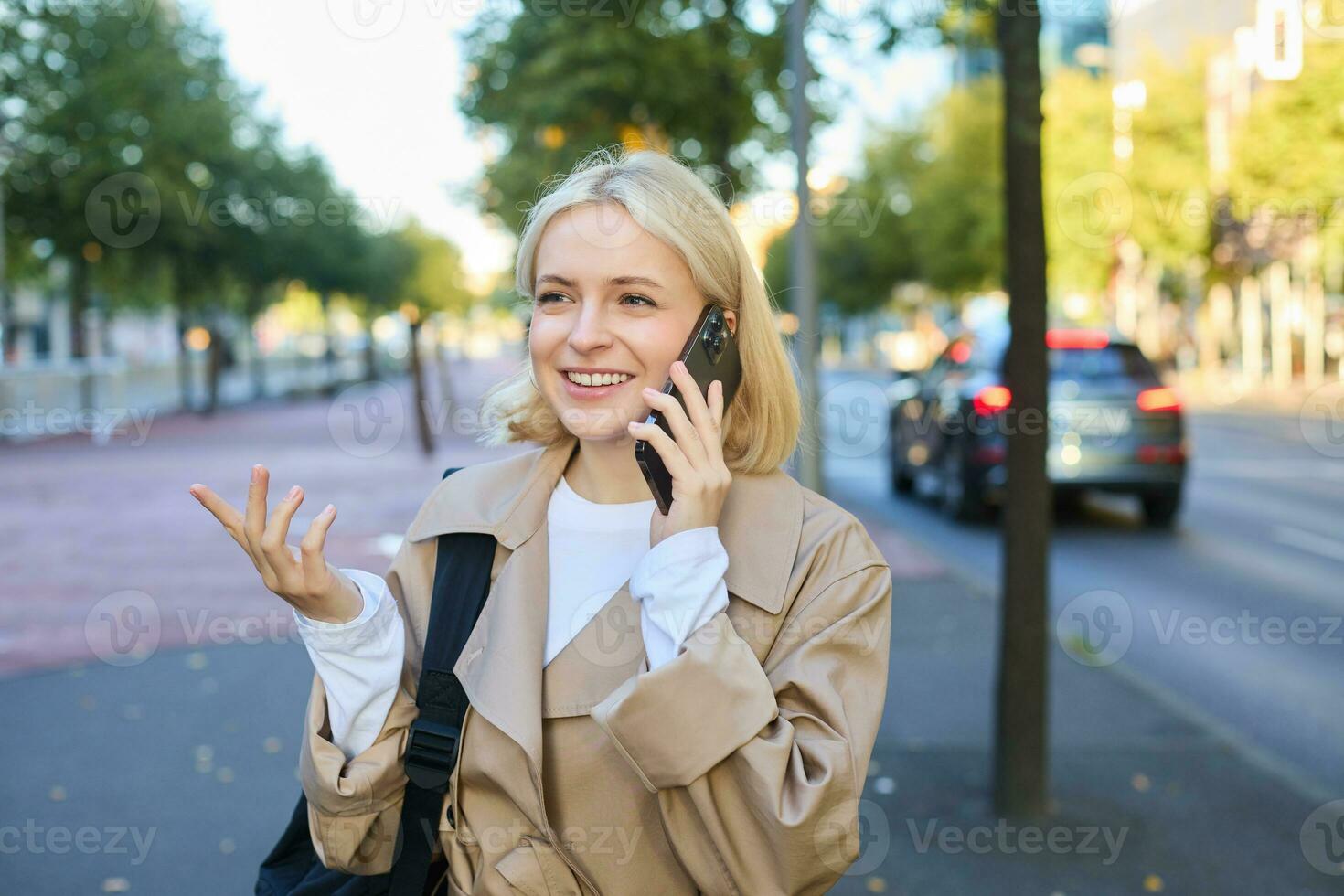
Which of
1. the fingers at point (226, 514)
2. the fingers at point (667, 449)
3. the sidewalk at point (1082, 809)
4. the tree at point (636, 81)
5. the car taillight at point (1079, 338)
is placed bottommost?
the sidewalk at point (1082, 809)

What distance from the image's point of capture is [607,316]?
2074 mm

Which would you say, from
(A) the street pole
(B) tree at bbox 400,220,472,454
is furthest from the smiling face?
(B) tree at bbox 400,220,472,454

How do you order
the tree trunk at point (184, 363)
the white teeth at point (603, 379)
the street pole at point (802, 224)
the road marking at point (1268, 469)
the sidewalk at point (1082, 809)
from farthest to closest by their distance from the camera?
→ the tree trunk at point (184, 363) → the road marking at point (1268, 469) → the street pole at point (802, 224) → the sidewalk at point (1082, 809) → the white teeth at point (603, 379)

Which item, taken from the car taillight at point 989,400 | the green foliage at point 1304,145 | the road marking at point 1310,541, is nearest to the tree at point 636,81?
the car taillight at point 989,400

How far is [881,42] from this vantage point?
580 cm

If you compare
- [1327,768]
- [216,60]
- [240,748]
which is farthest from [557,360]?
[216,60]

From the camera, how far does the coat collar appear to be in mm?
1988

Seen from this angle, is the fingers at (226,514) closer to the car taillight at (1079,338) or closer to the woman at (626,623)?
the woman at (626,623)

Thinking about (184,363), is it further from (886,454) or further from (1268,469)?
(1268,469)

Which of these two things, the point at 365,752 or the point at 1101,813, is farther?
the point at 1101,813

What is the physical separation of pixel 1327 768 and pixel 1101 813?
1455 mm

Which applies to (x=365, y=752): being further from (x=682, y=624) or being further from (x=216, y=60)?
(x=216, y=60)

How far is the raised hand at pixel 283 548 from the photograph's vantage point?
6.01 ft

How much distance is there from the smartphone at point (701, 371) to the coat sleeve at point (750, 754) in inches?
8.8
